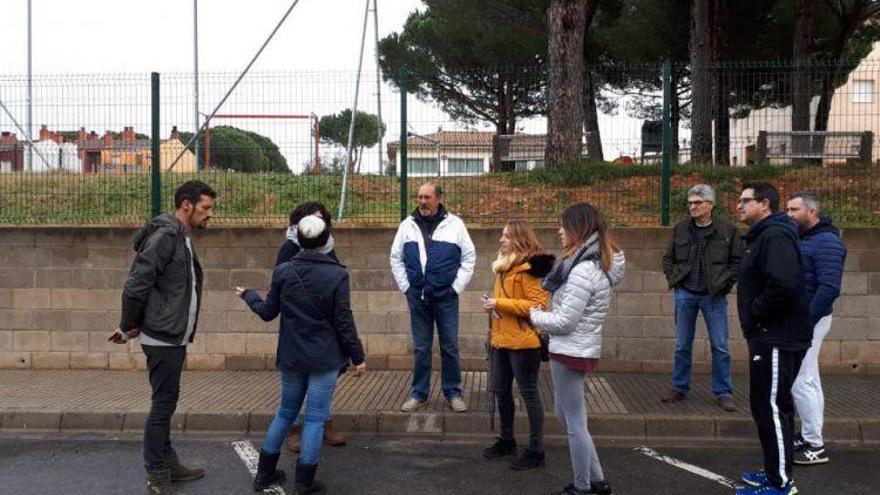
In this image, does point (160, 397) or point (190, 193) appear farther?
point (190, 193)

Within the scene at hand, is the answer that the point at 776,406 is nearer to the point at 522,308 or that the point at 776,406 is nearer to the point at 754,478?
the point at 754,478

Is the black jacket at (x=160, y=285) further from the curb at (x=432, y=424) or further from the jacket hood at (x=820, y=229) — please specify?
the jacket hood at (x=820, y=229)

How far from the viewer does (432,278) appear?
6.54 meters

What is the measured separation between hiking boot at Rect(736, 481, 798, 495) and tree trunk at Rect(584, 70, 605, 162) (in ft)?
17.7

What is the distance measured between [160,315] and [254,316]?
12.1 feet

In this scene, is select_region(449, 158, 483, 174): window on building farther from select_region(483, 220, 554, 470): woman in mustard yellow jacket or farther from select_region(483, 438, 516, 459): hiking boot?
select_region(483, 438, 516, 459): hiking boot

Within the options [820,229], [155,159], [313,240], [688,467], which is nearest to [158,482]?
[313,240]

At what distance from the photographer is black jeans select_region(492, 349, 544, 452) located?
5.24m

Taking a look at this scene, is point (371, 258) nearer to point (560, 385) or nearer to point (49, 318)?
point (49, 318)

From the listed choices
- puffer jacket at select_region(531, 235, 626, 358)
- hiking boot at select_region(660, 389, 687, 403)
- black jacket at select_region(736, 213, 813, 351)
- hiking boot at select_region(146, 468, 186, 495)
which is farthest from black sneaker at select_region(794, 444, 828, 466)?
hiking boot at select_region(146, 468, 186, 495)

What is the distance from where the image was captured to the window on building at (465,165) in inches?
357

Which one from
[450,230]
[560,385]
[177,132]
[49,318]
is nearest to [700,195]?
[450,230]

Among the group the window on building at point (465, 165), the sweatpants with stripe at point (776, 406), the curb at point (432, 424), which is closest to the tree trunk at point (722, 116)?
the window on building at point (465, 165)

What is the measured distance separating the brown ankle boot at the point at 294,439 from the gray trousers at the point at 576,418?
218cm
